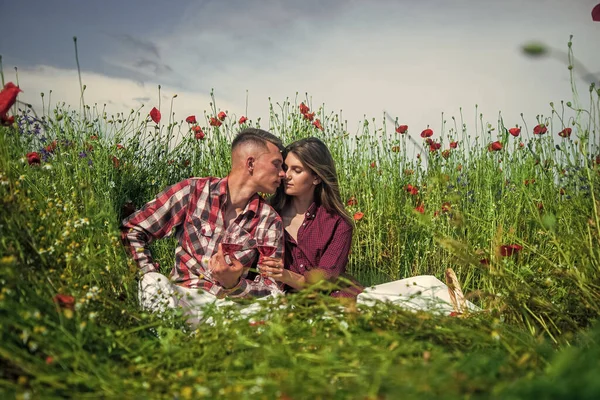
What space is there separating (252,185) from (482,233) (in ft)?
6.12

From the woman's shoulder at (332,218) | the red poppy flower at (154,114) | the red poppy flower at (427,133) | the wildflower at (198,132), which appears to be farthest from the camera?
the red poppy flower at (427,133)

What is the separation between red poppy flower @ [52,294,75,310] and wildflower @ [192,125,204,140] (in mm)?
2911

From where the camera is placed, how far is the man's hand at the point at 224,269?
2896 mm

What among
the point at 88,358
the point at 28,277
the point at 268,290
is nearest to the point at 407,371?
the point at 88,358

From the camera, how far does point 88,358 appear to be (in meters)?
1.81

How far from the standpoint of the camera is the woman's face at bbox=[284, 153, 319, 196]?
11.6 ft

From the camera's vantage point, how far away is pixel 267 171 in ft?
10.8

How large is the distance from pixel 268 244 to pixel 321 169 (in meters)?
0.58

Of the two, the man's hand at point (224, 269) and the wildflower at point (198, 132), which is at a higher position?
the wildflower at point (198, 132)

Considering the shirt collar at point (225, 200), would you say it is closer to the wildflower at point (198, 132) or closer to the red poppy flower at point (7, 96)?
the red poppy flower at point (7, 96)

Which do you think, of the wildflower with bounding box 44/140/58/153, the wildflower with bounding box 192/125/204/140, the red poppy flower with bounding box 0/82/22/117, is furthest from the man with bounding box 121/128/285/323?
the wildflower with bounding box 192/125/204/140

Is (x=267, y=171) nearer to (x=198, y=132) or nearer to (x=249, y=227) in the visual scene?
(x=249, y=227)

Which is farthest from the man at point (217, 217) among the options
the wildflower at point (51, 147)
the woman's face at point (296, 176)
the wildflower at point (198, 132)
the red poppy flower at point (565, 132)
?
the red poppy flower at point (565, 132)

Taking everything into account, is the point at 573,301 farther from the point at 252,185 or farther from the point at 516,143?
the point at 516,143
